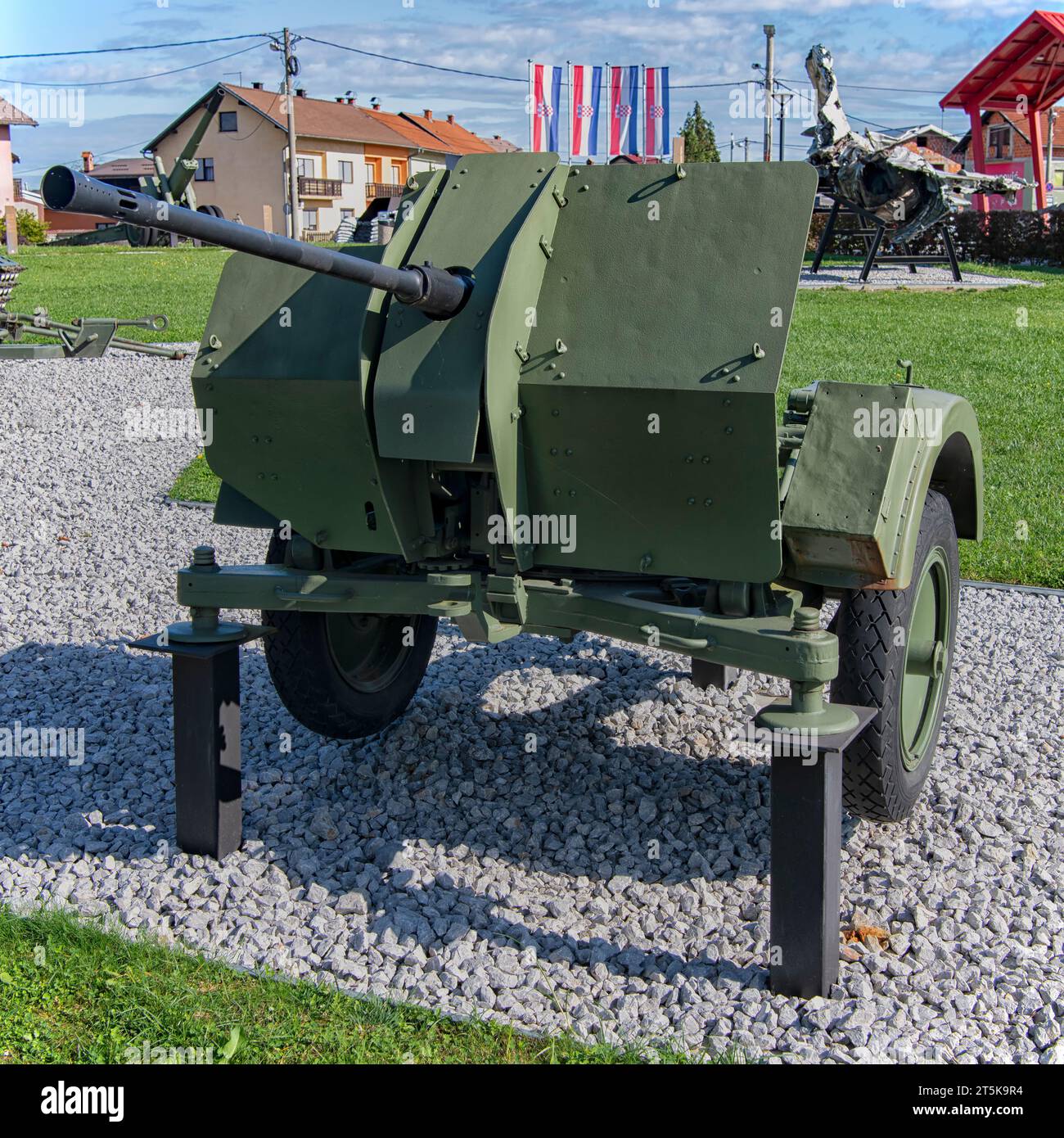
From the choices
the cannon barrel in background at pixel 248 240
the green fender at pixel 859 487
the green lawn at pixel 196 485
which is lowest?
the green lawn at pixel 196 485

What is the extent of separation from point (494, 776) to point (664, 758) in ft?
2.05

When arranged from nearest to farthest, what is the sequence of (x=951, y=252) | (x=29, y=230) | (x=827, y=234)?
(x=951, y=252) < (x=827, y=234) < (x=29, y=230)

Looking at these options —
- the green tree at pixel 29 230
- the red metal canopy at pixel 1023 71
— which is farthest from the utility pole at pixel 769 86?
the green tree at pixel 29 230

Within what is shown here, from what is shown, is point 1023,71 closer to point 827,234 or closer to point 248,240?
point 827,234

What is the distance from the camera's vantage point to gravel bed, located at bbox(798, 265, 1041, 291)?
1975 centimetres

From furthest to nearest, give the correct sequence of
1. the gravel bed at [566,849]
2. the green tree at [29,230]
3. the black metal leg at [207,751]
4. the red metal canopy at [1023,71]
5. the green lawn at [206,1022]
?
the green tree at [29,230] < the red metal canopy at [1023,71] < the black metal leg at [207,751] < the gravel bed at [566,849] < the green lawn at [206,1022]

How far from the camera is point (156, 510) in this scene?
346 inches

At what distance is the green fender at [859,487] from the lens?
3516mm

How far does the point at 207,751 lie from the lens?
13.1ft

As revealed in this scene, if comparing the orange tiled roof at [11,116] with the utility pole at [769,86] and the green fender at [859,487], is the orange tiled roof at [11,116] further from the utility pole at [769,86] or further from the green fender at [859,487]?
the green fender at [859,487]

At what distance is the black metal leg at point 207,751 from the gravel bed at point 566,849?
92 mm

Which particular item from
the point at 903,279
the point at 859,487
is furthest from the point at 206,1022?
the point at 903,279

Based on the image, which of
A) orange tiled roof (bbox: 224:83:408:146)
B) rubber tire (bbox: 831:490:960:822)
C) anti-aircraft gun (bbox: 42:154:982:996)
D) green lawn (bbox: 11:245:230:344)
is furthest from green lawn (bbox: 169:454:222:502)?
orange tiled roof (bbox: 224:83:408:146)

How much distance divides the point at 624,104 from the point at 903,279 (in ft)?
16.8
